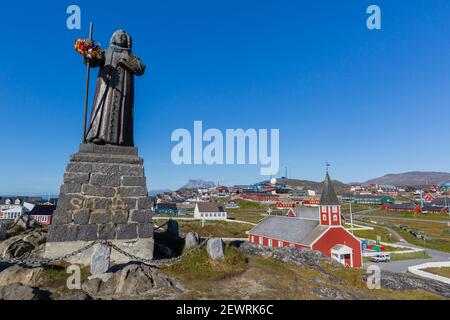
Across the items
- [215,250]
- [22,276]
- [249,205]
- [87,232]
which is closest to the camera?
[22,276]

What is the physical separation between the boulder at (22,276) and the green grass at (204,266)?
2.95 m

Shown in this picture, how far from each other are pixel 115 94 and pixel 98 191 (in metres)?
3.29

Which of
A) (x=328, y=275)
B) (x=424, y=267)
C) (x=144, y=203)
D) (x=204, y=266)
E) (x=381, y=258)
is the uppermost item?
(x=144, y=203)

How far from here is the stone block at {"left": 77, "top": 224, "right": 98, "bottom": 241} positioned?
24.7 feet

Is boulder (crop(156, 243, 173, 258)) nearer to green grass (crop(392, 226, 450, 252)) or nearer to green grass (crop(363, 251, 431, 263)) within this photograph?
green grass (crop(363, 251, 431, 263))

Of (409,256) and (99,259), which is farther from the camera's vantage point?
(409,256)

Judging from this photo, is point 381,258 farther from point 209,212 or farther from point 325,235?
point 209,212

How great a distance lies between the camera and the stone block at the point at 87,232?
24.7 ft

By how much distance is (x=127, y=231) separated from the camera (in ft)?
26.2

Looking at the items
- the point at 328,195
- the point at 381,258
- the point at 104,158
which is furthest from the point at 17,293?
the point at 381,258

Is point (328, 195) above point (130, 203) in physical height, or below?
below

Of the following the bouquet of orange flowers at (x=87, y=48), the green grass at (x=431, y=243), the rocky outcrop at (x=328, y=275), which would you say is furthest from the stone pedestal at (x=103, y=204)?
the green grass at (x=431, y=243)
